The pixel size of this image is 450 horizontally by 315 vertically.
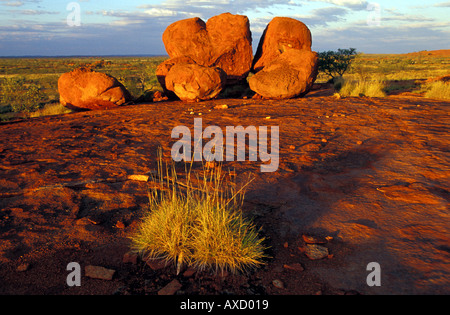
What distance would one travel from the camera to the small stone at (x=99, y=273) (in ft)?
8.36

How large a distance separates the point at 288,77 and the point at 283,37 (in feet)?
10.9

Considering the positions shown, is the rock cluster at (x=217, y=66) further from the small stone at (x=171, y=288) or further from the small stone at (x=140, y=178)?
the small stone at (x=171, y=288)

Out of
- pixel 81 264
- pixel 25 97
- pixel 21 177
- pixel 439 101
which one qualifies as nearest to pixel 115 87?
pixel 25 97

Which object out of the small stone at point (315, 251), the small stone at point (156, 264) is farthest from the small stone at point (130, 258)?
the small stone at point (315, 251)

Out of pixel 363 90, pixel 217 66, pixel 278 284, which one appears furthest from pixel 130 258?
pixel 363 90

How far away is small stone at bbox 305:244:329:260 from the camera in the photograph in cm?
278

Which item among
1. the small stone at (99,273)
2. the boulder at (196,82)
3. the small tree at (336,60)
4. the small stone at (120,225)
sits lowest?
the small stone at (99,273)

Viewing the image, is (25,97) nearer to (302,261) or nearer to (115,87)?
(115,87)

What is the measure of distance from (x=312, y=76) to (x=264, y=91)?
1881mm

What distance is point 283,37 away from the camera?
43.2 feet

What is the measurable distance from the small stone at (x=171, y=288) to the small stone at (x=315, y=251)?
119cm

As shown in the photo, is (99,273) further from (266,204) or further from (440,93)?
(440,93)

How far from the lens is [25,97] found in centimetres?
1227
